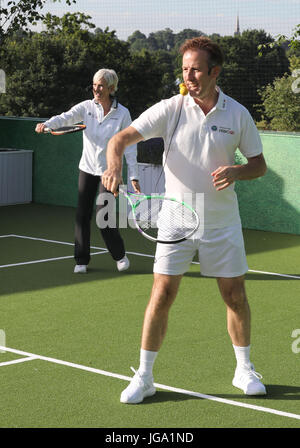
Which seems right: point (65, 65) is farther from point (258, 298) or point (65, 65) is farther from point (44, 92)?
point (258, 298)

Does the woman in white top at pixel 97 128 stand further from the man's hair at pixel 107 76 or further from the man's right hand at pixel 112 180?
the man's right hand at pixel 112 180

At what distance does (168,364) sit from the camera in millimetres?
5762

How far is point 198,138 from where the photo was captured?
4793 mm

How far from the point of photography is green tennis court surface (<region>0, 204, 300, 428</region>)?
4824 millimetres

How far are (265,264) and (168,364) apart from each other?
4.08m

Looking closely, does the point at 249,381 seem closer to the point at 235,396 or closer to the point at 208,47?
the point at 235,396

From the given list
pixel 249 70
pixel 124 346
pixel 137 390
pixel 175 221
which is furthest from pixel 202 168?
pixel 249 70

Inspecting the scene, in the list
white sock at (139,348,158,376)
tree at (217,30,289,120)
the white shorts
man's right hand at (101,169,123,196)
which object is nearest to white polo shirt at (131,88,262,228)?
the white shorts

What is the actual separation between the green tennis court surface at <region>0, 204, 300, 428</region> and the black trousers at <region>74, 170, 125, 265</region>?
24cm

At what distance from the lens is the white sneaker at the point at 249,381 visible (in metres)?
5.12

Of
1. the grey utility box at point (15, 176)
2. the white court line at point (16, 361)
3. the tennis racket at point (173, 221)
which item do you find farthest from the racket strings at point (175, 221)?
the grey utility box at point (15, 176)

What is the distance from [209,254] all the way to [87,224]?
13.0ft

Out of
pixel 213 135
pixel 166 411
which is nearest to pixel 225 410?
pixel 166 411

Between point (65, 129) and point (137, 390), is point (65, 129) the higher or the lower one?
the higher one
